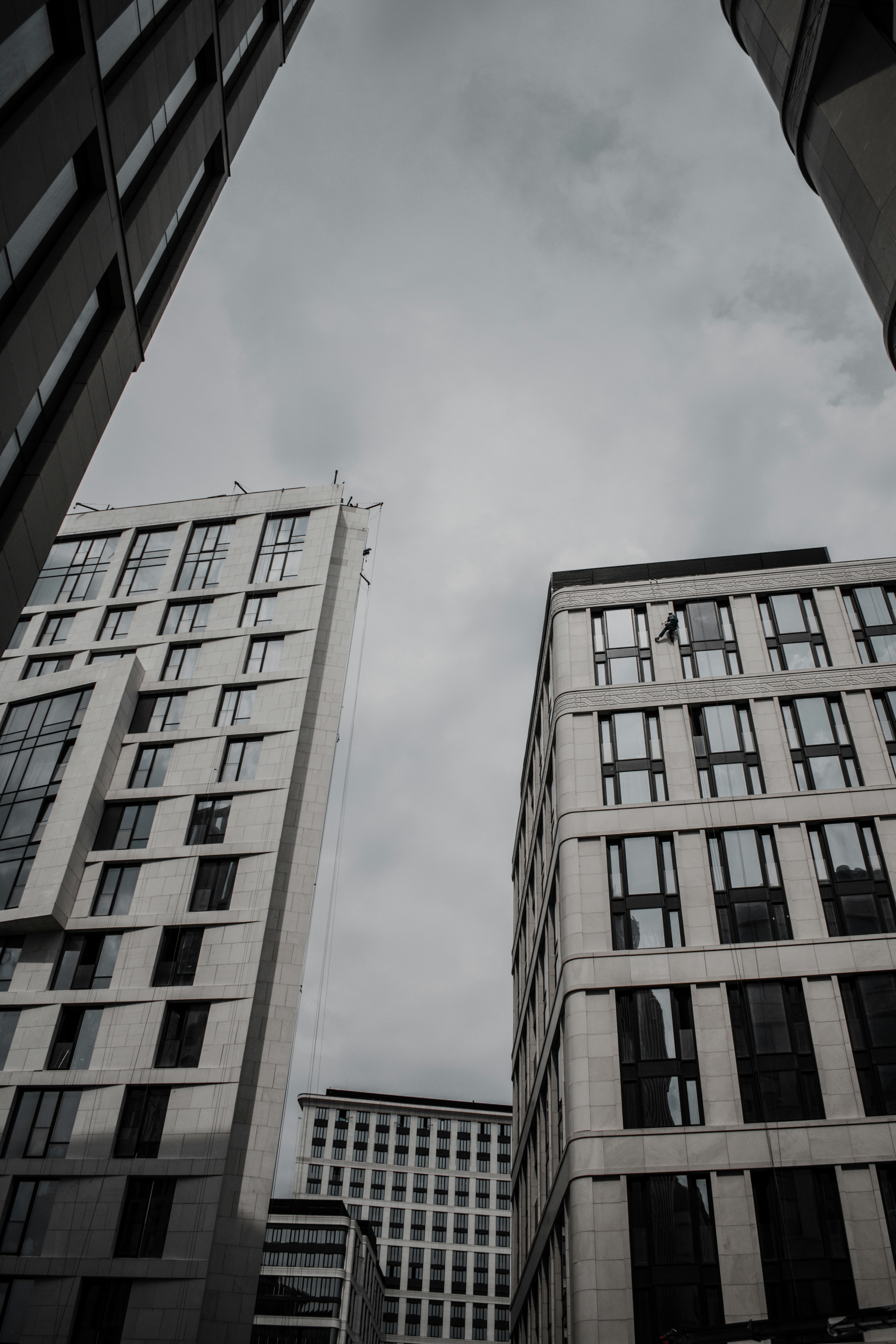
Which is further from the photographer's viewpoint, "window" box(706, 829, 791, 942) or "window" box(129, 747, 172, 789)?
"window" box(129, 747, 172, 789)

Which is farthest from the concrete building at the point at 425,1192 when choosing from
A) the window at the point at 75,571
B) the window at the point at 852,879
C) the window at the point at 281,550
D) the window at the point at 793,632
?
the window at the point at 793,632

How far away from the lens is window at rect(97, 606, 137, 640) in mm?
56969

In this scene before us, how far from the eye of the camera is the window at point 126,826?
47.3m

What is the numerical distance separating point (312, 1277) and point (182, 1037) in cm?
6220

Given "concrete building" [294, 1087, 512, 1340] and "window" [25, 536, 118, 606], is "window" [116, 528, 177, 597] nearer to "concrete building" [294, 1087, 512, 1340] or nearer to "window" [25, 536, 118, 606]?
"window" [25, 536, 118, 606]

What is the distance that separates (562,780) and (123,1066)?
22.5 m

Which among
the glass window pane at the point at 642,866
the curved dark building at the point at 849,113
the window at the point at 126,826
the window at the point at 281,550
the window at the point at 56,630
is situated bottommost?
the curved dark building at the point at 849,113

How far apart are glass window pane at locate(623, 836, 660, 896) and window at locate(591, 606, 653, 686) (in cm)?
818

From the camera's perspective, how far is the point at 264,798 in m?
47.5

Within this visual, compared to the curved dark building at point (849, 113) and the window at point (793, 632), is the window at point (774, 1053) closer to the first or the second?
the window at point (793, 632)

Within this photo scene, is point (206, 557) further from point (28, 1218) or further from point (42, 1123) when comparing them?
point (28, 1218)

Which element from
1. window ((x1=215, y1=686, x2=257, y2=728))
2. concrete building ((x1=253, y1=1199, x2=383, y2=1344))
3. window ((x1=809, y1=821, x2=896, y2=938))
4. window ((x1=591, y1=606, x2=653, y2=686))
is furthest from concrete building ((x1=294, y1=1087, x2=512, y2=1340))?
window ((x1=809, y1=821, x2=896, y2=938))

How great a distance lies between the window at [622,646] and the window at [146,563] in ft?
93.1

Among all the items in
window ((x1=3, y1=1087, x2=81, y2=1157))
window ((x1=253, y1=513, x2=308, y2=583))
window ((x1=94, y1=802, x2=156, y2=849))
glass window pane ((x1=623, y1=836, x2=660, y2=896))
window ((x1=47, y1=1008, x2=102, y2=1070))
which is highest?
window ((x1=253, y1=513, x2=308, y2=583))
